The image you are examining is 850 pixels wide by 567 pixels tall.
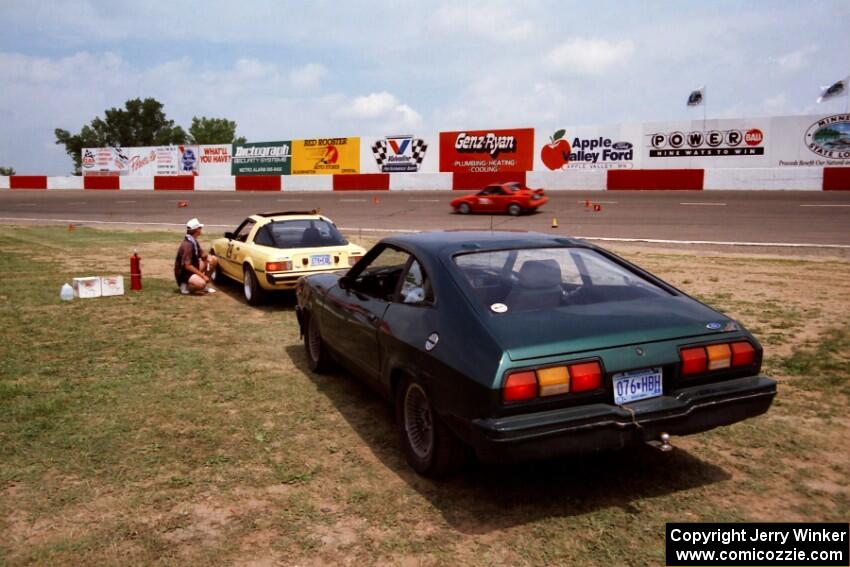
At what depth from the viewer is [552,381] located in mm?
3004

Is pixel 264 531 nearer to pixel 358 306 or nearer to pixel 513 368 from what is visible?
pixel 513 368

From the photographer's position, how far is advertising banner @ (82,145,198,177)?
45.0m

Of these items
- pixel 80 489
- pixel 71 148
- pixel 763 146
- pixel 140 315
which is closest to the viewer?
pixel 80 489

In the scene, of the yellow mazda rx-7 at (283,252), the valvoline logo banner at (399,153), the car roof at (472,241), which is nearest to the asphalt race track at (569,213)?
the valvoline logo banner at (399,153)

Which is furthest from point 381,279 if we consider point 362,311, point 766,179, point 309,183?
point 309,183

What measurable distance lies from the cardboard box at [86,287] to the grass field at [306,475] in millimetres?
2413

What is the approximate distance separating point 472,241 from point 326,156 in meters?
37.6

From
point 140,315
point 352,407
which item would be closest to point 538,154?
point 140,315

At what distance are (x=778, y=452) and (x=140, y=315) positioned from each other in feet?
22.3

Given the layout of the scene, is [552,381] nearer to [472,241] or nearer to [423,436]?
[423,436]

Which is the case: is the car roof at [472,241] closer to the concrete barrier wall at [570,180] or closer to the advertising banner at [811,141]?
the concrete barrier wall at [570,180]

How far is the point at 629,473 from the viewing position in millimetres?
3627

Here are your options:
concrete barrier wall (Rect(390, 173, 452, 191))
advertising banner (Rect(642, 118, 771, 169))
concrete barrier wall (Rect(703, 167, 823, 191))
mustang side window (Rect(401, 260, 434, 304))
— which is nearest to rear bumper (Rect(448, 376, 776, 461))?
mustang side window (Rect(401, 260, 434, 304))

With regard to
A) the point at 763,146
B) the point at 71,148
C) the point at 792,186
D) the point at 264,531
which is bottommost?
the point at 264,531
